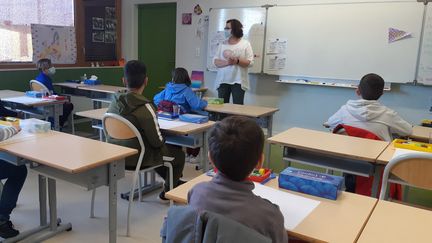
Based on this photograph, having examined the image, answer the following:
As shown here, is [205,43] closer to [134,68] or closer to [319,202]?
[134,68]

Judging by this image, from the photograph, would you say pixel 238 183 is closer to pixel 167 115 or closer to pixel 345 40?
pixel 167 115

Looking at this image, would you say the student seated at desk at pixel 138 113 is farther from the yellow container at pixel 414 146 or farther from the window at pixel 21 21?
the window at pixel 21 21

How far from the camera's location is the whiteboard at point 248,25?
→ 5.71m

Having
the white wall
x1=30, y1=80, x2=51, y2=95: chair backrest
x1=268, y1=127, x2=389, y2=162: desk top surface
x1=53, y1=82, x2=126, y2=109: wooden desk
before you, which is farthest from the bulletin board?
x1=268, y1=127, x2=389, y2=162: desk top surface

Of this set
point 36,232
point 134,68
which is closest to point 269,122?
point 134,68

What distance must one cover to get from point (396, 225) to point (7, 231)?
2.33 m

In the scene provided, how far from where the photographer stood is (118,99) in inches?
105

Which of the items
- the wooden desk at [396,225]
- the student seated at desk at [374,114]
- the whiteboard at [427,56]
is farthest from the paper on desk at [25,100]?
the whiteboard at [427,56]

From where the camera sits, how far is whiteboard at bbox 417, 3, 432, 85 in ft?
14.9

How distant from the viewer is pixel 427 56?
4.62 meters

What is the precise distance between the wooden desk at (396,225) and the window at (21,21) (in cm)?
555

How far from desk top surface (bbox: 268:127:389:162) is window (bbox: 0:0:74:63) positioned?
4.55 m

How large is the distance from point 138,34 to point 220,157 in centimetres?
653

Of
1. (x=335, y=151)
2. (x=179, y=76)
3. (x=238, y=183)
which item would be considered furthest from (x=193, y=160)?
(x=238, y=183)
